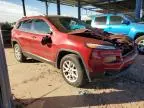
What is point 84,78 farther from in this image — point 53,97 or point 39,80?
point 39,80

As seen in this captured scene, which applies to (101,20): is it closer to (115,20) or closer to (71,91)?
(115,20)

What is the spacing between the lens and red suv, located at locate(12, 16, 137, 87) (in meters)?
4.84

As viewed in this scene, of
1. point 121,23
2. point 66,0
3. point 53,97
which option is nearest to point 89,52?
point 53,97

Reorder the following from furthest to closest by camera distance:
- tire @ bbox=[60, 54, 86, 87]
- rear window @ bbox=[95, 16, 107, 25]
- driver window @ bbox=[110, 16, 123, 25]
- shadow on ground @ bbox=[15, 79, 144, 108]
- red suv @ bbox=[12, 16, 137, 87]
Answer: rear window @ bbox=[95, 16, 107, 25]
driver window @ bbox=[110, 16, 123, 25]
tire @ bbox=[60, 54, 86, 87]
red suv @ bbox=[12, 16, 137, 87]
shadow on ground @ bbox=[15, 79, 144, 108]

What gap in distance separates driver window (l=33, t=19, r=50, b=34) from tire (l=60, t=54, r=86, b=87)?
3.56 ft

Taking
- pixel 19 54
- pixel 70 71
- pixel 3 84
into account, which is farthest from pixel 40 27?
pixel 3 84

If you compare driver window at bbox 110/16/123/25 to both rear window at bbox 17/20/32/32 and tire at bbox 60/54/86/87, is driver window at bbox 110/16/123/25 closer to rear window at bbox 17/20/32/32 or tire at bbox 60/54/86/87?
rear window at bbox 17/20/32/32

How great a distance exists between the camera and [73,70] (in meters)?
5.30

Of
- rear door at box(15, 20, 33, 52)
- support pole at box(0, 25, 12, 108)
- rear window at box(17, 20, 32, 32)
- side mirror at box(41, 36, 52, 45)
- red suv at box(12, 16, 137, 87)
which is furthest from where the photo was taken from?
rear window at box(17, 20, 32, 32)

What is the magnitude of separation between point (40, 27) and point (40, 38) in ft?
1.27

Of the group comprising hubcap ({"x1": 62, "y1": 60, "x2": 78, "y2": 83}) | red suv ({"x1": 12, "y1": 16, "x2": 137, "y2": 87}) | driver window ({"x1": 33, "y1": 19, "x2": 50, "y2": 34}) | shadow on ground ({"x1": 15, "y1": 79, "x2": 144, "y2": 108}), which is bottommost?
shadow on ground ({"x1": 15, "y1": 79, "x2": 144, "y2": 108})

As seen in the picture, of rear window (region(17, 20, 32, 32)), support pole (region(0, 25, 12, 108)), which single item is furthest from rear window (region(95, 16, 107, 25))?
support pole (region(0, 25, 12, 108))

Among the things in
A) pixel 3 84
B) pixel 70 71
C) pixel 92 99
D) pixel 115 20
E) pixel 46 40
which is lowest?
pixel 92 99

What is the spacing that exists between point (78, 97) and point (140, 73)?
2377 mm
